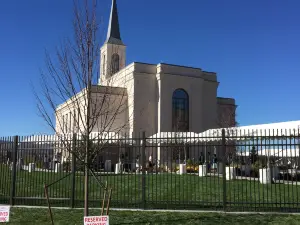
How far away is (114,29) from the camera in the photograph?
205ft

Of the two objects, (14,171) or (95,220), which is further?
(14,171)

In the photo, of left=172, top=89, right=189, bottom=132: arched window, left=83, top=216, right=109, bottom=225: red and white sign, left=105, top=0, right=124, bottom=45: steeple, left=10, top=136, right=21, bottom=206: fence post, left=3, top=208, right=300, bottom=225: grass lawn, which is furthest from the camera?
left=105, top=0, right=124, bottom=45: steeple

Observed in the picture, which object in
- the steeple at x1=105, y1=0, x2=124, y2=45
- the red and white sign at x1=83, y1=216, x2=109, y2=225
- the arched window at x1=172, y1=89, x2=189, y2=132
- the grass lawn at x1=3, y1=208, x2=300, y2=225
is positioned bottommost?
the grass lawn at x1=3, y1=208, x2=300, y2=225

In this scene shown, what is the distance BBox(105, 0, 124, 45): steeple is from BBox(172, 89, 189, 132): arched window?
1826cm

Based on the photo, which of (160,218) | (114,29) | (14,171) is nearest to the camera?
(160,218)

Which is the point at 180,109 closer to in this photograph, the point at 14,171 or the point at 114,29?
the point at 114,29

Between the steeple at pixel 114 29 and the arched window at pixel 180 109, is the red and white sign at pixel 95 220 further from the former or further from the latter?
the steeple at pixel 114 29

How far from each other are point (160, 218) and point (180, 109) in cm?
3709

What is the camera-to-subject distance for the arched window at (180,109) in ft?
150

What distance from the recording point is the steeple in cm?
6053

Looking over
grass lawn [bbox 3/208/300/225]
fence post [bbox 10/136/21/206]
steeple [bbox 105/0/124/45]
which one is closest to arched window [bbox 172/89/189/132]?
steeple [bbox 105/0/124/45]

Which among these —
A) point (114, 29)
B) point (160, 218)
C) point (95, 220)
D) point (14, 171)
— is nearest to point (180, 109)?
point (114, 29)

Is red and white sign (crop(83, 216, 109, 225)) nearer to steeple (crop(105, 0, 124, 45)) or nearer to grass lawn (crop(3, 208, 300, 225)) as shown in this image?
grass lawn (crop(3, 208, 300, 225))

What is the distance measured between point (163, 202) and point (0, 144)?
20.9 ft
